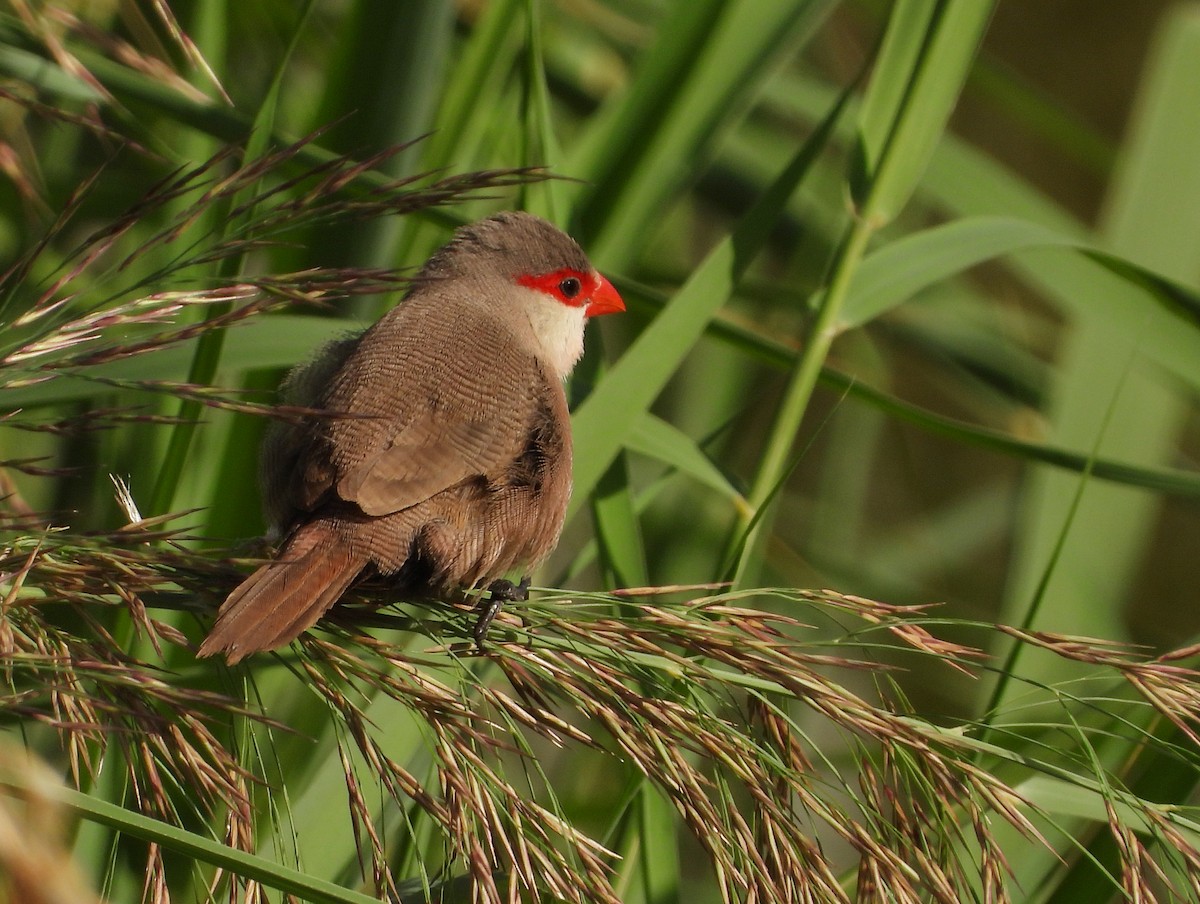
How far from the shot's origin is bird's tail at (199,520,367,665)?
1.45 metres

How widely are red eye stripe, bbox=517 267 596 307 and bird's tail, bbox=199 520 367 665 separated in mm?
1033

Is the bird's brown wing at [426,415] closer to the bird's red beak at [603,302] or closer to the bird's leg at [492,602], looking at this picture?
the bird's leg at [492,602]

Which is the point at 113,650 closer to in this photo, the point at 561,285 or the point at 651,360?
the point at 651,360

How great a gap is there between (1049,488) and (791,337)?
1307mm

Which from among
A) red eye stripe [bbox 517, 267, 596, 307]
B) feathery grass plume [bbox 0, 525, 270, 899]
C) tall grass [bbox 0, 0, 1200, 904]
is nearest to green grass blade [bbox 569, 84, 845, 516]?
tall grass [bbox 0, 0, 1200, 904]

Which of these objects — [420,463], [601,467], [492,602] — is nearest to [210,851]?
[492,602]

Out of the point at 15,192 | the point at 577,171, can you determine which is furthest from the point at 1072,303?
the point at 15,192

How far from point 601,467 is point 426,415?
12.0 inches

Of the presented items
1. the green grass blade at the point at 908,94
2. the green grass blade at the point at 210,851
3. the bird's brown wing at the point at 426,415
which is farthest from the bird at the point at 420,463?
the green grass blade at the point at 908,94

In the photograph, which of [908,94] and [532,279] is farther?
[532,279]

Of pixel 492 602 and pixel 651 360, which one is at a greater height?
pixel 651 360

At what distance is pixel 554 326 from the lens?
2680 mm

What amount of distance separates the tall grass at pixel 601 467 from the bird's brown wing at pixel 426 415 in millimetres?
148

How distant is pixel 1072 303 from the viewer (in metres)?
2.46
